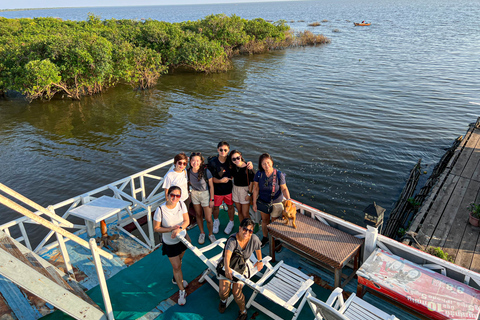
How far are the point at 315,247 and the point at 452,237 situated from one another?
5.48 m

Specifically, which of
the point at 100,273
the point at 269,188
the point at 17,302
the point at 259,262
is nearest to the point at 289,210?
the point at 269,188

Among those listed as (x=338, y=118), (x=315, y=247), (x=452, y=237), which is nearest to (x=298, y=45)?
(x=338, y=118)

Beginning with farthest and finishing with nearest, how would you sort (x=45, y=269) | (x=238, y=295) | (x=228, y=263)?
(x=238, y=295)
(x=228, y=263)
(x=45, y=269)

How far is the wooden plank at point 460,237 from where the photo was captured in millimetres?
7869

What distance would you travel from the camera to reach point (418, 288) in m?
4.25

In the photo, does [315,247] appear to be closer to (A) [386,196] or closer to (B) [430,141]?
(A) [386,196]

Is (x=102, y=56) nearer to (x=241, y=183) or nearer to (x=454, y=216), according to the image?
(x=241, y=183)

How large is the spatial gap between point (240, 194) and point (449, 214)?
659 cm

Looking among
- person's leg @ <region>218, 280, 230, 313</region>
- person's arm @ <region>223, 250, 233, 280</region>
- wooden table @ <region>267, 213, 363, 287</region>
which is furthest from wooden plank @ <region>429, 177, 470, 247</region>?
person's arm @ <region>223, 250, 233, 280</region>

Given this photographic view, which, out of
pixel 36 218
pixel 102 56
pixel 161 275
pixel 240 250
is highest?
pixel 102 56

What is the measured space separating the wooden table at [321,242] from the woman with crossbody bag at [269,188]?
0.88 ft

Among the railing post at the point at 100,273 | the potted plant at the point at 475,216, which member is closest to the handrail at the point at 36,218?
the railing post at the point at 100,273

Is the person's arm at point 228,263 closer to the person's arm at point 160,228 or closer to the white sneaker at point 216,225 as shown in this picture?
the person's arm at point 160,228

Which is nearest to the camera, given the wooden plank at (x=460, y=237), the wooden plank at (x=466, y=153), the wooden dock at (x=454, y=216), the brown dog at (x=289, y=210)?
the brown dog at (x=289, y=210)
